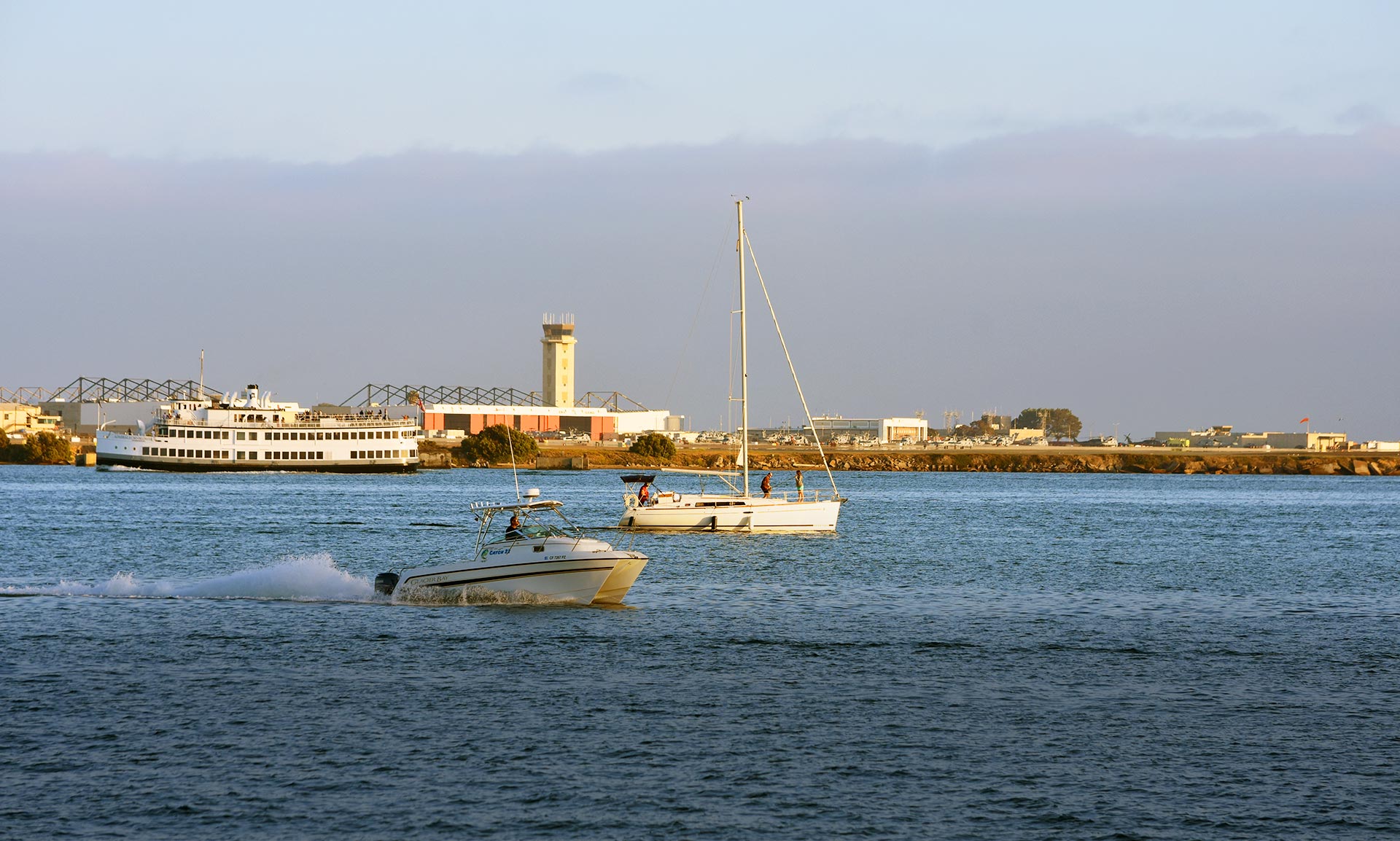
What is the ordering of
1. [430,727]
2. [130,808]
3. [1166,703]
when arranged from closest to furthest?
1. [130,808]
2. [430,727]
3. [1166,703]

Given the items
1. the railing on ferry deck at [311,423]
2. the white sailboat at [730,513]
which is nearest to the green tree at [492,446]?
the railing on ferry deck at [311,423]

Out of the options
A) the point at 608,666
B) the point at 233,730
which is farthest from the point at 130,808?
the point at 608,666

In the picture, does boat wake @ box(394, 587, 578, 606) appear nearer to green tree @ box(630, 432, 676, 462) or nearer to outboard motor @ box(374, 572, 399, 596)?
outboard motor @ box(374, 572, 399, 596)

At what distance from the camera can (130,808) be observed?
17.6 m

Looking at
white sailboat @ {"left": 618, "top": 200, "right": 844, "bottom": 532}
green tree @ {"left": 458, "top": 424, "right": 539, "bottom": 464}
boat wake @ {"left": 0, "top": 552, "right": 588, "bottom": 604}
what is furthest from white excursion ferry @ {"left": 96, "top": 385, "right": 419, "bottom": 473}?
boat wake @ {"left": 0, "top": 552, "right": 588, "bottom": 604}

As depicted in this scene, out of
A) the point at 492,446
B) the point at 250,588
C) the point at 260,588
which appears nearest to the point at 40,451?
the point at 492,446

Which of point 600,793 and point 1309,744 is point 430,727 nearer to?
point 600,793

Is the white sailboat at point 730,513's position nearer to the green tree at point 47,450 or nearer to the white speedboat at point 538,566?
the white speedboat at point 538,566

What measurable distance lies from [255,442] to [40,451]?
51.7 metres

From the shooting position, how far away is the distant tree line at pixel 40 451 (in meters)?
184

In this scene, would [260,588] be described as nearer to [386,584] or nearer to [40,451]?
[386,584]

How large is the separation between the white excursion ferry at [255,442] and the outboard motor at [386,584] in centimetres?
12055

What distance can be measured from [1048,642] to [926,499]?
8485cm

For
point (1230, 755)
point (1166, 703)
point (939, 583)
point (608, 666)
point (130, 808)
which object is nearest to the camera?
point (130, 808)
